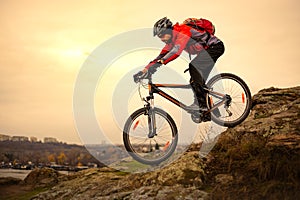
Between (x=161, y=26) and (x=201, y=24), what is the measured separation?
1.00m

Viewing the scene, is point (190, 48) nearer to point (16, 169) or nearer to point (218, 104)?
point (218, 104)

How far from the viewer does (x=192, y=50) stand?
330 inches

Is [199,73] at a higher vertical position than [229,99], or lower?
higher

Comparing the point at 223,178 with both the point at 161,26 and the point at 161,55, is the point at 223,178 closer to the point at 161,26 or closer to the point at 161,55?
the point at 161,55

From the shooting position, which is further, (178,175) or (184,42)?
(184,42)

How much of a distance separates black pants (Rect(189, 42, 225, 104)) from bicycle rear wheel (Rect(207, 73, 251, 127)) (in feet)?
0.95

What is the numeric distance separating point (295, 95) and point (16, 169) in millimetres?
8552

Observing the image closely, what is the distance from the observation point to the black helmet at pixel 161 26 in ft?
26.9

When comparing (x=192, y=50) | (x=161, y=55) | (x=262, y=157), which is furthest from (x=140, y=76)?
(x=262, y=157)

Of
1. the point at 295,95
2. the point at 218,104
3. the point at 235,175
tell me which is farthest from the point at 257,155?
the point at 295,95

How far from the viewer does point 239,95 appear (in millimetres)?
8688

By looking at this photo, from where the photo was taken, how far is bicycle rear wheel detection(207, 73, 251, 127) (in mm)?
8594

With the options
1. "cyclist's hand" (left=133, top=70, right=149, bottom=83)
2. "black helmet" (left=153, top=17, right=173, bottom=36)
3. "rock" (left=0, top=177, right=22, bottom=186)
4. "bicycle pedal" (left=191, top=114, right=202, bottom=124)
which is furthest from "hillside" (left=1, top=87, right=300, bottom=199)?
"black helmet" (left=153, top=17, right=173, bottom=36)

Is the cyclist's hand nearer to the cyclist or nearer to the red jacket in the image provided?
the cyclist
